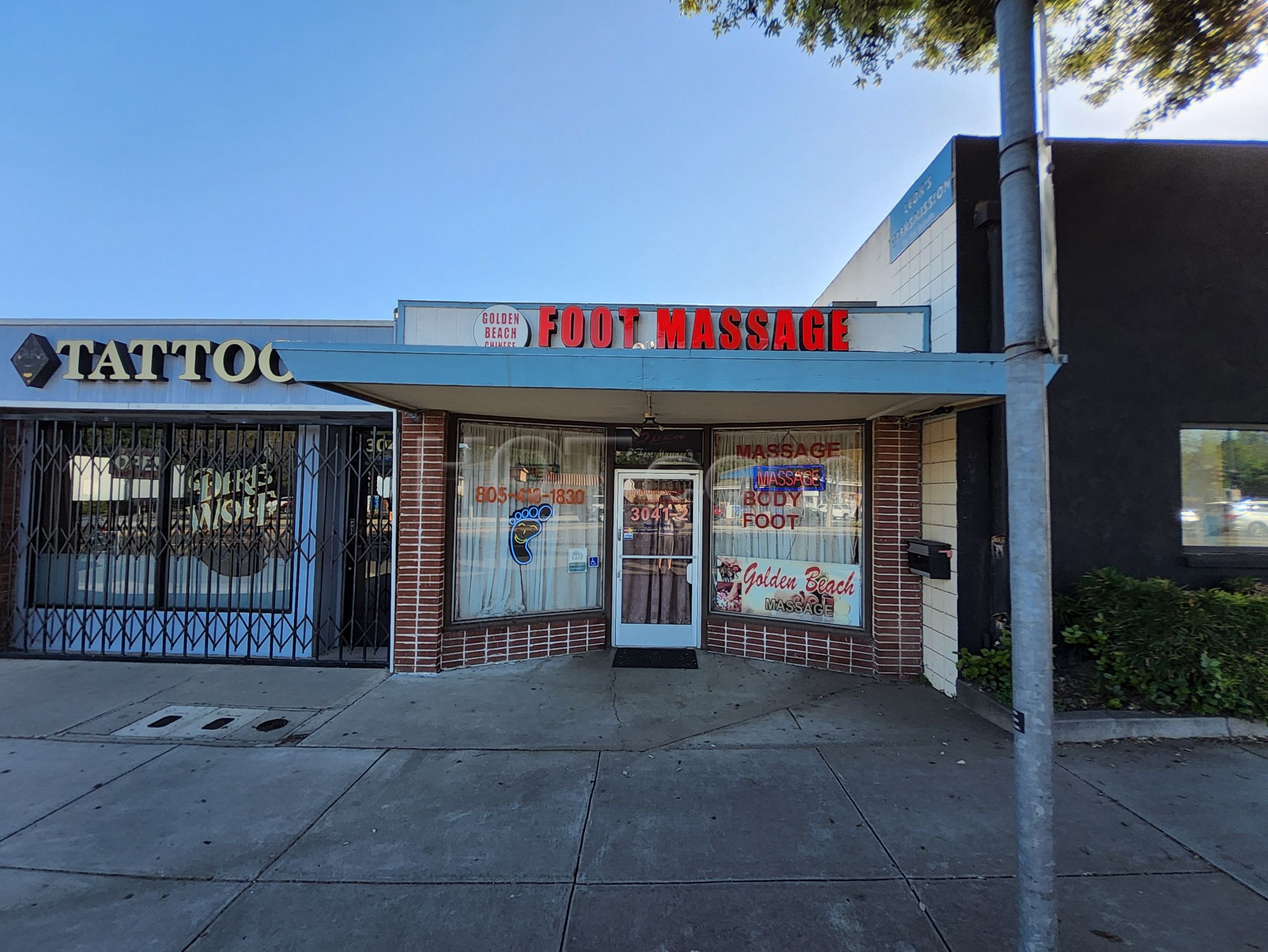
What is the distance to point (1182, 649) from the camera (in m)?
4.79

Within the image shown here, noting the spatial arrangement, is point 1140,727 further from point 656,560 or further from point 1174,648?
→ point 656,560

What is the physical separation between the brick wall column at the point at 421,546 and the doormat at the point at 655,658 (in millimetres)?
2034

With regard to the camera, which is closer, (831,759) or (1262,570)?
(831,759)

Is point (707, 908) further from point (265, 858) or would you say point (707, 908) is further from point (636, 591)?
→ point (636, 591)

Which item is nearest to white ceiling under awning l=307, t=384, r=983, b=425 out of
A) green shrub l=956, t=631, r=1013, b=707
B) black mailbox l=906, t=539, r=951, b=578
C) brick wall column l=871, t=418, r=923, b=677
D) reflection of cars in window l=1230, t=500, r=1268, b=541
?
brick wall column l=871, t=418, r=923, b=677

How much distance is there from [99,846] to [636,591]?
499 centimetres

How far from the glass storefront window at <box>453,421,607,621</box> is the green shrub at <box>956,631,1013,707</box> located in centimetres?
389

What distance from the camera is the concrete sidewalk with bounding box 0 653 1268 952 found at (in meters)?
2.75

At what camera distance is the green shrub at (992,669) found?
5074 millimetres

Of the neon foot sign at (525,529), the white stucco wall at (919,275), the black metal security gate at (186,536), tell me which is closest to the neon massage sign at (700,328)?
the white stucco wall at (919,275)

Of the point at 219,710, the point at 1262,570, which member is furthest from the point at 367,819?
the point at 1262,570

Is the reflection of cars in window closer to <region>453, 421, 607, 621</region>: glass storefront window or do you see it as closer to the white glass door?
the white glass door

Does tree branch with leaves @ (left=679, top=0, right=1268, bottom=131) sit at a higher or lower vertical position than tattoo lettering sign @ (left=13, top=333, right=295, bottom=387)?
higher

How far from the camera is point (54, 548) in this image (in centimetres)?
716
